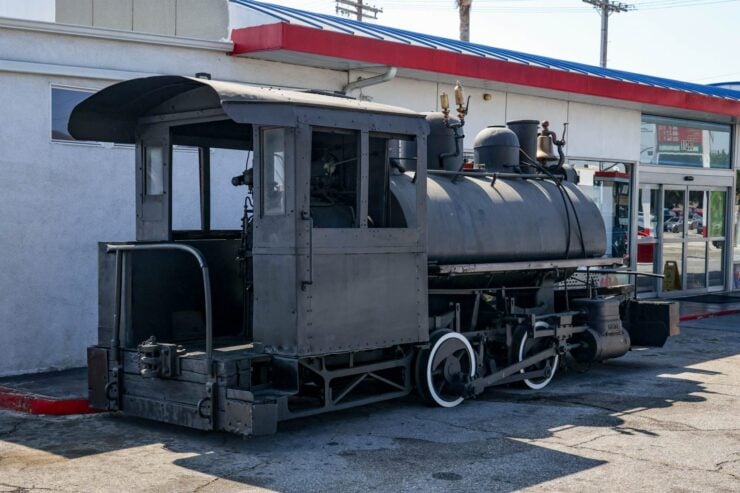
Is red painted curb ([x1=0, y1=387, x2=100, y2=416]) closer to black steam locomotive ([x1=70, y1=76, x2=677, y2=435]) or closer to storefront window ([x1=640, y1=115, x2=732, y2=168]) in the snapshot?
black steam locomotive ([x1=70, y1=76, x2=677, y2=435])

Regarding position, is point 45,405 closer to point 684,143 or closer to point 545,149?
point 545,149

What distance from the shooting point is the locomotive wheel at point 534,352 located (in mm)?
10039

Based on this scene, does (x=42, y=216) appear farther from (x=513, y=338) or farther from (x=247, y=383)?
(x=513, y=338)

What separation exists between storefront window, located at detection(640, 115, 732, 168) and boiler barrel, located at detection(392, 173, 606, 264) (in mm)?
8667

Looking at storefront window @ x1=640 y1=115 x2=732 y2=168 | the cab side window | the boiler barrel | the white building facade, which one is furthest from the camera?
storefront window @ x1=640 y1=115 x2=732 y2=168

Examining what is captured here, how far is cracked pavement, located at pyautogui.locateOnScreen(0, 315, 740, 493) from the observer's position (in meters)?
6.51

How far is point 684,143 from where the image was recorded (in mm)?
20344

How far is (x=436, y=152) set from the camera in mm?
10078

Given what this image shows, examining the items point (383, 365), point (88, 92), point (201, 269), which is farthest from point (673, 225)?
point (201, 269)

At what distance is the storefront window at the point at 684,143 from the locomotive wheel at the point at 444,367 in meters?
11.1

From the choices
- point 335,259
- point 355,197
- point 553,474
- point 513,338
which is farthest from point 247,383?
point 513,338

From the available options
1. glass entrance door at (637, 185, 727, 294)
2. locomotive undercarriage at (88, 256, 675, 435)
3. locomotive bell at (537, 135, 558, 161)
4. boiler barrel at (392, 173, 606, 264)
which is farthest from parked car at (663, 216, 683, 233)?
boiler barrel at (392, 173, 606, 264)

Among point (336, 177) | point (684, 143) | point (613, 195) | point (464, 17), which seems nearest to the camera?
point (336, 177)

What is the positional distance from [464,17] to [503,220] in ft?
70.7
